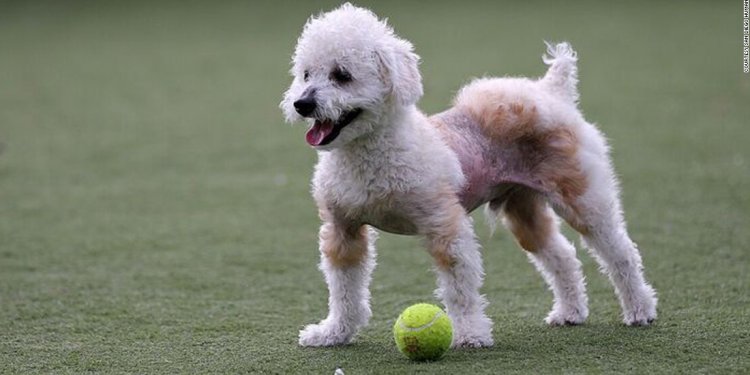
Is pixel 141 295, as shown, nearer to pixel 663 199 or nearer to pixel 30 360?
pixel 30 360

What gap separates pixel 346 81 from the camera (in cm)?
357

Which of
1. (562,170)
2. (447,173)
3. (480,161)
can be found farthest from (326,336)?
(562,170)

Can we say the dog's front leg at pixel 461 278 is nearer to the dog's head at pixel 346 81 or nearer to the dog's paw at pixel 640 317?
the dog's head at pixel 346 81

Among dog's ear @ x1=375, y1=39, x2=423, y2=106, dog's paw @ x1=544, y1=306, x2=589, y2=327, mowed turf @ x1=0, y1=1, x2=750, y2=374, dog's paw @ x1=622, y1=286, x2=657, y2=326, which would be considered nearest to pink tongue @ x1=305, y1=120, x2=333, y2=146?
dog's ear @ x1=375, y1=39, x2=423, y2=106

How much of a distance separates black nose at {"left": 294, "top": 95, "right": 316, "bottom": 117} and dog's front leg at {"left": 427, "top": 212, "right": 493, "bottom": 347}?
58 centimetres

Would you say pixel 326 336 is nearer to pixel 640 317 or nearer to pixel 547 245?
pixel 547 245

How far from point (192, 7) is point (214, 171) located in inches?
353

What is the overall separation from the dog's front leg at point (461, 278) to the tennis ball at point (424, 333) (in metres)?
0.18

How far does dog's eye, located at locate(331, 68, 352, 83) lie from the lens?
3.57 metres

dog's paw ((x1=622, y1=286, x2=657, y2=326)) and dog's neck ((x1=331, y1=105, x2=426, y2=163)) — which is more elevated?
dog's neck ((x1=331, y1=105, x2=426, y2=163))

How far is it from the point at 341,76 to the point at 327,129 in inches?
7.2

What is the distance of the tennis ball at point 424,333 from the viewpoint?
343cm

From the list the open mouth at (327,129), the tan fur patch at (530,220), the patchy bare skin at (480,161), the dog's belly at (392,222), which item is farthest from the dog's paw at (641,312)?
the open mouth at (327,129)

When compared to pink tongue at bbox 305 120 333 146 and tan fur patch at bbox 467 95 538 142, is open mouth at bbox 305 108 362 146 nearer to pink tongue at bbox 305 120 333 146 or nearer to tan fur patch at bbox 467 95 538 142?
pink tongue at bbox 305 120 333 146
